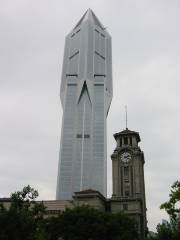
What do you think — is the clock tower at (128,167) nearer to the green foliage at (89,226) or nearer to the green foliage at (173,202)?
the green foliage at (89,226)

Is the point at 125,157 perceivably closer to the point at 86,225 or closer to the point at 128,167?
the point at 128,167

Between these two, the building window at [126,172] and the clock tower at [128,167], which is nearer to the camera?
the clock tower at [128,167]

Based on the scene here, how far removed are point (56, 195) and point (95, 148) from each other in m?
31.2

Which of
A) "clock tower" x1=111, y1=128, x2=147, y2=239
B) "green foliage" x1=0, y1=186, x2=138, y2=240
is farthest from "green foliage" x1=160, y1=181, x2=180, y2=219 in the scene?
"clock tower" x1=111, y1=128, x2=147, y2=239

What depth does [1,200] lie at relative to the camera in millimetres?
103062

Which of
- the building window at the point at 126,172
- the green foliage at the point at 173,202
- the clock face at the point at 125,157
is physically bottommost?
the green foliage at the point at 173,202

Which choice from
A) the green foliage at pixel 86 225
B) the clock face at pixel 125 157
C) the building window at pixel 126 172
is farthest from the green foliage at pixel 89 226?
the clock face at pixel 125 157

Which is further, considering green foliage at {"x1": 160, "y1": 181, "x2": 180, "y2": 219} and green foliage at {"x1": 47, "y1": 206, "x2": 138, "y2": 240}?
green foliage at {"x1": 47, "y1": 206, "x2": 138, "y2": 240}

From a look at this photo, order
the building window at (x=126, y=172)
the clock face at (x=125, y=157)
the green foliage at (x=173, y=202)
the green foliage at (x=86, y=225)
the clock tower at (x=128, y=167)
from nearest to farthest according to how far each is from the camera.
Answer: the green foliage at (x=173, y=202) → the green foliage at (x=86, y=225) → the clock tower at (x=128, y=167) → the building window at (x=126, y=172) → the clock face at (x=125, y=157)

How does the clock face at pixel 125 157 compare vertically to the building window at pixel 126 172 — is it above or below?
above

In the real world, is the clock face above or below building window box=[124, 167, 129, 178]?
above

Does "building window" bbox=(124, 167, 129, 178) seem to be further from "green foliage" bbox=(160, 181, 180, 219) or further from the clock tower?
"green foliage" bbox=(160, 181, 180, 219)

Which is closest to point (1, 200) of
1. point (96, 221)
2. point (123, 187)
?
point (123, 187)

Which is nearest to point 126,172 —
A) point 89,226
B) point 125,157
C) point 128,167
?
point 128,167
